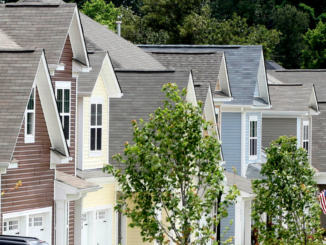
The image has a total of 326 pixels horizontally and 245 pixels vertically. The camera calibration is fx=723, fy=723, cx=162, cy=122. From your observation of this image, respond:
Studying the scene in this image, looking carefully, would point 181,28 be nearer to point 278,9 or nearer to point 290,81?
point 290,81

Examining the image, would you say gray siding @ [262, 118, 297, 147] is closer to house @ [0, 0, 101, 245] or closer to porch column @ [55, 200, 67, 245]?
→ house @ [0, 0, 101, 245]

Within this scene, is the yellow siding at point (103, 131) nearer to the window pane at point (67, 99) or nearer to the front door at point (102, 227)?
the front door at point (102, 227)

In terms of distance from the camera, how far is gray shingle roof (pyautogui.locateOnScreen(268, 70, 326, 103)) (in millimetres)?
46978

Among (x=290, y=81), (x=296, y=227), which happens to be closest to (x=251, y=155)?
(x=296, y=227)

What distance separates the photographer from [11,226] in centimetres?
1659

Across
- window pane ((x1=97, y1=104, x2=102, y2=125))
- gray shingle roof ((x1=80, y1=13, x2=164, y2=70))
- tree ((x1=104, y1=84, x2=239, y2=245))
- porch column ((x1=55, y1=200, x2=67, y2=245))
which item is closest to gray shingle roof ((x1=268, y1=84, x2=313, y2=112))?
gray shingle roof ((x1=80, y1=13, x2=164, y2=70))

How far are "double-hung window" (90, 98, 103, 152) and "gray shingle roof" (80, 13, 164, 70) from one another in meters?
3.98

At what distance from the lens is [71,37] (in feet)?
64.6

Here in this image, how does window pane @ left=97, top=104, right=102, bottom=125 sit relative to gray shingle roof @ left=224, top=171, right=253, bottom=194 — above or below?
above

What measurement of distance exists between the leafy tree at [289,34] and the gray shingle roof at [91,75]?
198 ft

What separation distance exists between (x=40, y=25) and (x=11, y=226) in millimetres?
5669

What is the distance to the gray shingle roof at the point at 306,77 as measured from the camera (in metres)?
47.0

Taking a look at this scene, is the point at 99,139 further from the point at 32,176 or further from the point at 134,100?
the point at 32,176

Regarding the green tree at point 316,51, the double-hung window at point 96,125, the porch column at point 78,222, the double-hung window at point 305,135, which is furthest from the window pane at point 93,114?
the green tree at point 316,51
